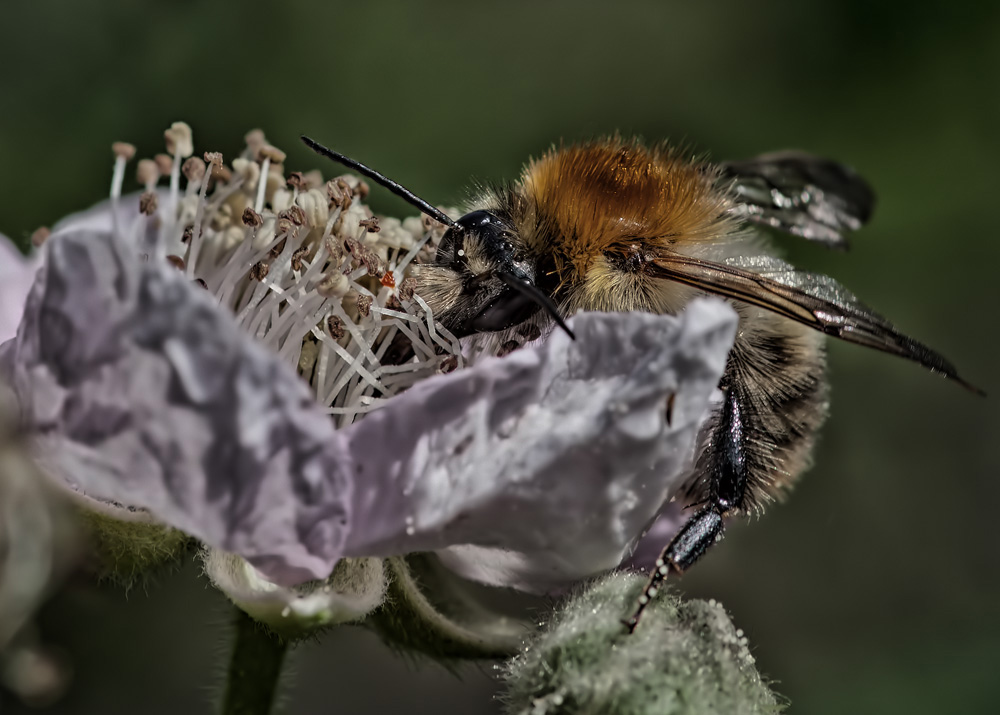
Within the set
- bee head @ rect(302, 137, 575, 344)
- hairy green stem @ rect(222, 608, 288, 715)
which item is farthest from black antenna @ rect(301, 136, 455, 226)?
hairy green stem @ rect(222, 608, 288, 715)

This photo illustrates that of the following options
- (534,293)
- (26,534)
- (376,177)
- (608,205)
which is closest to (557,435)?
(534,293)

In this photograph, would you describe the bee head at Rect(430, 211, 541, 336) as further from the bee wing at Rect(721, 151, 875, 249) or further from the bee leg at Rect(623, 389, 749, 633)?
the bee wing at Rect(721, 151, 875, 249)

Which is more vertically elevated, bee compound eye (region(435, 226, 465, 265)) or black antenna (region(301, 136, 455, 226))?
black antenna (region(301, 136, 455, 226))

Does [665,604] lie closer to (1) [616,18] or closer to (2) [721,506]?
(2) [721,506]

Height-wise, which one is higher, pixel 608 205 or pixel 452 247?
pixel 608 205

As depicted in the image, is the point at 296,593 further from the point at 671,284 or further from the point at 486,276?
the point at 671,284

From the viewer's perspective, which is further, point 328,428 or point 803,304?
point 803,304

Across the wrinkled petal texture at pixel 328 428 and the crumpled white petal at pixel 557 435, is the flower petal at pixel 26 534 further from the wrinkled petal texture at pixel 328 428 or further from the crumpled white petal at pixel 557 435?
the crumpled white petal at pixel 557 435

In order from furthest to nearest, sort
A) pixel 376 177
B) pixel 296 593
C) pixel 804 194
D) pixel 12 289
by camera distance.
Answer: pixel 804 194 < pixel 12 289 < pixel 376 177 < pixel 296 593
